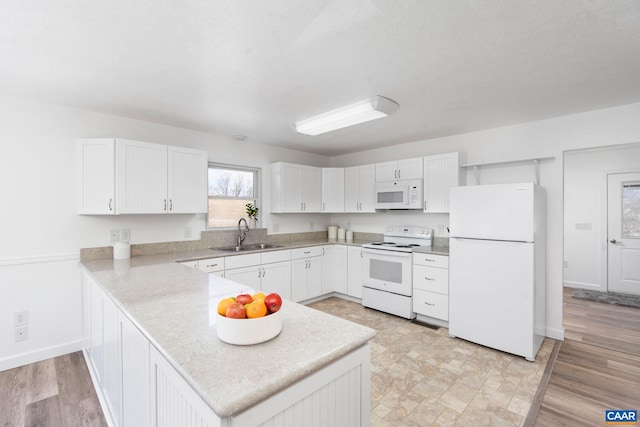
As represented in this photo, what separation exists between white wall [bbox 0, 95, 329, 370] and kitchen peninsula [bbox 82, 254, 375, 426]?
141 cm

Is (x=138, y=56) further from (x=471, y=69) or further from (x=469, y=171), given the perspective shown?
(x=469, y=171)

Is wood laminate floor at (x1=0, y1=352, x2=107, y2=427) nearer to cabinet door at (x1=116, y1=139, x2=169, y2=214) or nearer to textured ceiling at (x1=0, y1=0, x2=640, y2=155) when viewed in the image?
cabinet door at (x1=116, y1=139, x2=169, y2=214)

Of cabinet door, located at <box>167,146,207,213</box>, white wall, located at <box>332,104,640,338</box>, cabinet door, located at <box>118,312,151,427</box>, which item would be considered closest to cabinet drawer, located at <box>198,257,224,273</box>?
cabinet door, located at <box>167,146,207,213</box>

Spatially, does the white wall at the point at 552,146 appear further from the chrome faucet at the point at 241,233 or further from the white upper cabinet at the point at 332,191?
the chrome faucet at the point at 241,233

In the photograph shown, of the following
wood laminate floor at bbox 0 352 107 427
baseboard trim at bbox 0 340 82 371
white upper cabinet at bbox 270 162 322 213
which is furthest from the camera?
white upper cabinet at bbox 270 162 322 213

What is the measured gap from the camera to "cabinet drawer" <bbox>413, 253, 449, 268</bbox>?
3.35 meters

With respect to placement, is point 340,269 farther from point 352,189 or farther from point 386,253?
point 352,189

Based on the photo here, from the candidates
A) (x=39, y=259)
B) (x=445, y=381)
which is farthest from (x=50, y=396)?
(x=445, y=381)

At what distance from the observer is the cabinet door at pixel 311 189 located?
458 cm

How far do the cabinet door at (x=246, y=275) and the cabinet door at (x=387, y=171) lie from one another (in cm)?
215

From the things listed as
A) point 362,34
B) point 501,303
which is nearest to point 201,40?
point 362,34

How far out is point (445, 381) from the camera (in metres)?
2.38

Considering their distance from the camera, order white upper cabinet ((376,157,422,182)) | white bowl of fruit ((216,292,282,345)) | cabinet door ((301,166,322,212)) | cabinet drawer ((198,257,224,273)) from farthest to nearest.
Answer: cabinet door ((301,166,322,212))
white upper cabinet ((376,157,422,182))
cabinet drawer ((198,257,224,273))
white bowl of fruit ((216,292,282,345))

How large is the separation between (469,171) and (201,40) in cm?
331
